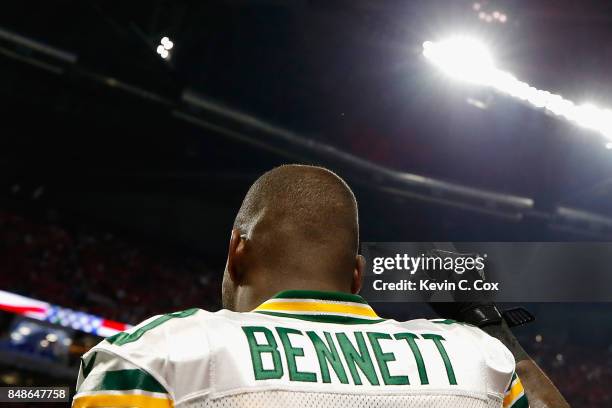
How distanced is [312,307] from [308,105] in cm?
774

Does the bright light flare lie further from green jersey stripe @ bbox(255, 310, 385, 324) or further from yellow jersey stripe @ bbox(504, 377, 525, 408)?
green jersey stripe @ bbox(255, 310, 385, 324)

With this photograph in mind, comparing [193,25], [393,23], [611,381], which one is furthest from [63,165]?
[611,381]

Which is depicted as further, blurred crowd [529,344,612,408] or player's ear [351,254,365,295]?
blurred crowd [529,344,612,408]

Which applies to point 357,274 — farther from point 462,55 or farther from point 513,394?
point 462,55

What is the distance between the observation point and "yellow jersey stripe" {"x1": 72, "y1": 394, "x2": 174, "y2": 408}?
107 cm

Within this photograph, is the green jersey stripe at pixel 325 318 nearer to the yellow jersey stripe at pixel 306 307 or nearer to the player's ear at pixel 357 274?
the yellow jersey stripe at pixel 306 307

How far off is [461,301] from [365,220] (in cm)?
97

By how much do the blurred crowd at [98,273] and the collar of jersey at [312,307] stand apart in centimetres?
1040

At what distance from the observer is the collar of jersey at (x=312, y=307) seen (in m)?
1.25

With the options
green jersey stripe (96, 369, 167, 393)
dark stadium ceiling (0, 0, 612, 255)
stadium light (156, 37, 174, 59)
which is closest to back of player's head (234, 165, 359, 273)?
green jersey stripe (96, 369, 167, 393)

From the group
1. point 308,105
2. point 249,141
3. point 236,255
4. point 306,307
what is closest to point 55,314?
point 249,141

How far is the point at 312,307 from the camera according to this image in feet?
4.14

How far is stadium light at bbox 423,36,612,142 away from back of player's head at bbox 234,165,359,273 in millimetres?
4404

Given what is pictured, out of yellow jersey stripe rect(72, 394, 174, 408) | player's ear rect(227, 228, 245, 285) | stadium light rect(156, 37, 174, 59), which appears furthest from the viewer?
stadium light rect(156, 37, 174, 59)
